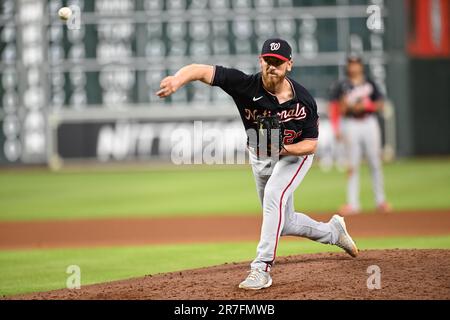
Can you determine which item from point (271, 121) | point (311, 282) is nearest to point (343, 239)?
point (311, 282)

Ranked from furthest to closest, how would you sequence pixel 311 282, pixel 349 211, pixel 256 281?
pixel 349 211, pixel 311 282, pixel 256 281

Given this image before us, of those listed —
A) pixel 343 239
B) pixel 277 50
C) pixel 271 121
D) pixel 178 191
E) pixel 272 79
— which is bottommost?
pixel 178 191

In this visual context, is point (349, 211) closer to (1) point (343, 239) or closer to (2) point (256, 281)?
(1) point (343, 239)

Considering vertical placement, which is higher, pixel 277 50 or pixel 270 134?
pixel 277 50

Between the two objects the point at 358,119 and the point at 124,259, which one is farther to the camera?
the point at 358,119

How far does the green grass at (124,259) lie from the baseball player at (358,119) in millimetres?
2295

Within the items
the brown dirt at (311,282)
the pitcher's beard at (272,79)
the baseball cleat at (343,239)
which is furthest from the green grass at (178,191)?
the pitcher's beard at (272,79)

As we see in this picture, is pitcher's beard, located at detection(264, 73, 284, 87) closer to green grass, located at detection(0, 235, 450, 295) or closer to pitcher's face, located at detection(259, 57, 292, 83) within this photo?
pitcher's face, located at detection(259, 57, 292, 83)

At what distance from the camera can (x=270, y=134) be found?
549cm

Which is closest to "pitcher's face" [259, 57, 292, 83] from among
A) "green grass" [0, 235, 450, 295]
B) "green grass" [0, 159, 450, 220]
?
"green grass" [0, 235, 450, 295]

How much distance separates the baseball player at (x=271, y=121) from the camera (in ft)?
17.8

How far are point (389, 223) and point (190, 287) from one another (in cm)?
472

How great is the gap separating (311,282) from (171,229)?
4500 mm

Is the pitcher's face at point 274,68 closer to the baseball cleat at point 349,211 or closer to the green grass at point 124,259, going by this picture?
the green grass at point 124,259
